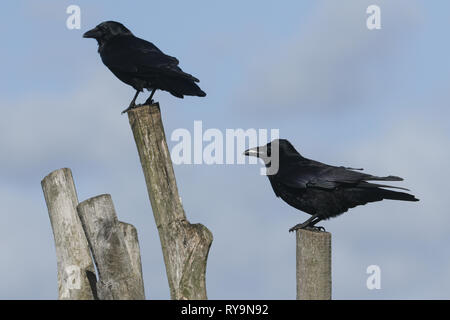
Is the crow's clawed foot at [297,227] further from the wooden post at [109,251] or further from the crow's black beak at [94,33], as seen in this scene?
the crow's black beak at [94,33]

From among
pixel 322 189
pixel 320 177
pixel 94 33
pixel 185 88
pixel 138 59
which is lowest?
pixel 322 189

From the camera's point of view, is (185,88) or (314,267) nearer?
(314,267)

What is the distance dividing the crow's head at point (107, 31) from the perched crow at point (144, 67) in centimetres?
16

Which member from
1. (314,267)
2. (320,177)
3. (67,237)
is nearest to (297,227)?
(320,177)

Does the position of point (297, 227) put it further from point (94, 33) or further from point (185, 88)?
point (94, 33)

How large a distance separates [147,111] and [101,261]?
1.70 meters

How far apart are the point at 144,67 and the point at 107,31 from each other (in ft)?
5.26

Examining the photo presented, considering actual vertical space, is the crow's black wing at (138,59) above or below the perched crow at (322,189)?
above

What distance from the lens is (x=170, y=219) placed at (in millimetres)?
8258

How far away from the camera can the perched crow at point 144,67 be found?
34.0 feet

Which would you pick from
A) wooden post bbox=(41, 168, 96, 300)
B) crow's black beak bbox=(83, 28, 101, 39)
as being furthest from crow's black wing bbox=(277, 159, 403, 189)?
crow's black beak bbox=(83, 28, 101, 39)

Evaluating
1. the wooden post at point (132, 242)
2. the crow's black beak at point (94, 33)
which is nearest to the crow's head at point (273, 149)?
the wooden post at point (132, 242)
